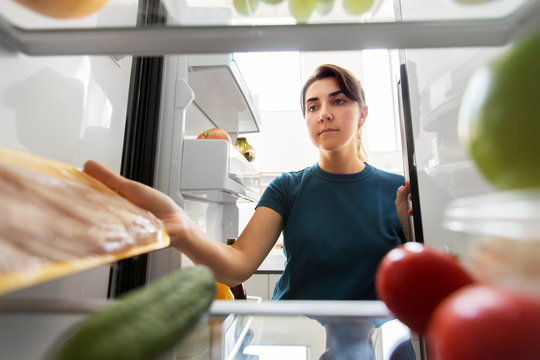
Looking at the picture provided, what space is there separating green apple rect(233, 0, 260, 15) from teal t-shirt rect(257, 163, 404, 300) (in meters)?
0.68

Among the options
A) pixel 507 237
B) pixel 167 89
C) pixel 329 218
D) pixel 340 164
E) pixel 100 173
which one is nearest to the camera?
pixel 507 237

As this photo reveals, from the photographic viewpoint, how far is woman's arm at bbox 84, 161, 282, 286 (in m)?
0.39

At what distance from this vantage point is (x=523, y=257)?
0.10 metres

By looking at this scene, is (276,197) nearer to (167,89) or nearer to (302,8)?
(167,89)

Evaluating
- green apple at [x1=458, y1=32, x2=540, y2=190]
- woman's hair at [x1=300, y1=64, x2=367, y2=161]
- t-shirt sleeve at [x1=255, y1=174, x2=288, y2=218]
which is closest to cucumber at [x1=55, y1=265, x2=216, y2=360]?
green apple at [x1=458, y1=32, x2=540, y2=190]

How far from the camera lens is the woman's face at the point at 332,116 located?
0.92 m

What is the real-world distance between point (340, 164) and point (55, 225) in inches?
35.2

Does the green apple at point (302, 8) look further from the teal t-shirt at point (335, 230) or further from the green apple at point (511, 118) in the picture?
the teal t-shirt at point (335, 230)

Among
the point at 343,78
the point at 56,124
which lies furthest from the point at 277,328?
the point at 343,78

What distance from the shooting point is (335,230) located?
858 millimetres

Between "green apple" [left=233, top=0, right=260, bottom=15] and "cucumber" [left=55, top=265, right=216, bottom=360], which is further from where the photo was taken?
"green apple" [left=233, top=0, right=260, bottom=15]

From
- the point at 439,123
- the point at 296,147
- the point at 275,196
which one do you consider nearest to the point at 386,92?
the point at 296,147

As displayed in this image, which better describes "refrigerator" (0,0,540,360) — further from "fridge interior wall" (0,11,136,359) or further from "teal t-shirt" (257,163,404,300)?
"teal t-shirt" (257,163,404,300)

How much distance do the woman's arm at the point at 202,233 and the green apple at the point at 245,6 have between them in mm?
261
